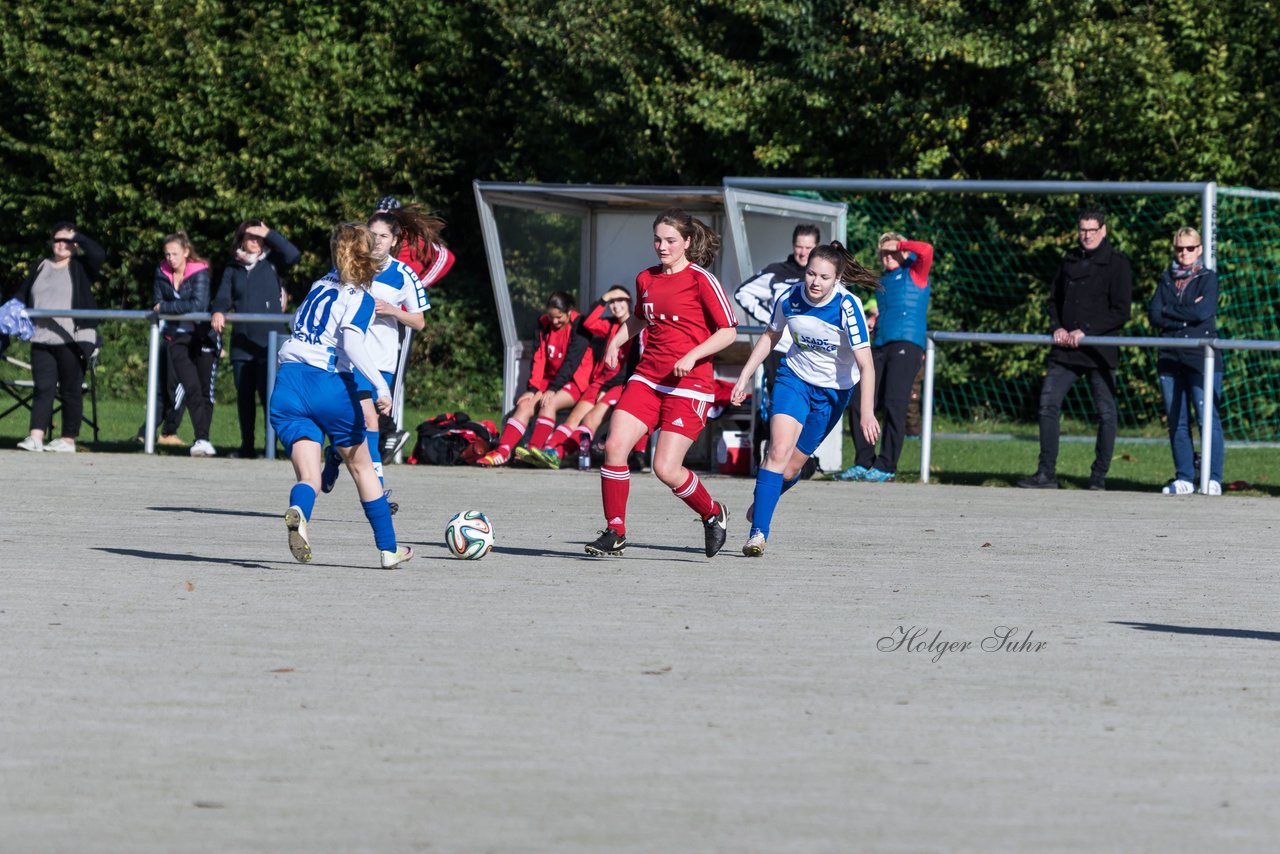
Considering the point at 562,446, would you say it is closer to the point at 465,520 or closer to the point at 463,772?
the point at 465,520

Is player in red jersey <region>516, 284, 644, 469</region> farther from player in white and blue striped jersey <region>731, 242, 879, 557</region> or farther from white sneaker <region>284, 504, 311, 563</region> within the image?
white sneaker <region>284, 504, 311, 563</region>

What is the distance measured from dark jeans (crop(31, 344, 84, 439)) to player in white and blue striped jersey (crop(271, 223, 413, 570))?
311 inches

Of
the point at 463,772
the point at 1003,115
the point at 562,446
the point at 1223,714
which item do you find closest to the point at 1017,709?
the point at 1223,714

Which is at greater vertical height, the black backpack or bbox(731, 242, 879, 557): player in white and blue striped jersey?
bbox(731, 242, 879, 557): player in white and blue striped jersey

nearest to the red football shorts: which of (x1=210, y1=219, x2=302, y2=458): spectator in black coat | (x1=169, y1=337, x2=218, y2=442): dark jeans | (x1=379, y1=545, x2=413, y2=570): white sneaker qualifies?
(x1=379, y1=545, x2=413, y2=570): white sneaker

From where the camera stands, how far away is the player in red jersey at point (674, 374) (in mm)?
9898

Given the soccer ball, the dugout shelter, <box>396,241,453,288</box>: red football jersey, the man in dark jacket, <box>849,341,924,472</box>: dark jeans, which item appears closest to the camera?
the soccer ball

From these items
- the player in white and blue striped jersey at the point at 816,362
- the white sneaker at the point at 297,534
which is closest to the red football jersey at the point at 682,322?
the player in white and blue striped jersey at the point at 816,362

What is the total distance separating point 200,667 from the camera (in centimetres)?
647

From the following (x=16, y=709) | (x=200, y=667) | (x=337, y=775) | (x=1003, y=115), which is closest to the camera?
(x=337, y=775)

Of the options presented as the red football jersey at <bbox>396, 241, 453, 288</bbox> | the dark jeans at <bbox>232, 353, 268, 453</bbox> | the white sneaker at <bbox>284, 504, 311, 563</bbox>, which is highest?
the red football jersey at <bbox>396, 241, 453, 288</bbox>

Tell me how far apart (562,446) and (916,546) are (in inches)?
245

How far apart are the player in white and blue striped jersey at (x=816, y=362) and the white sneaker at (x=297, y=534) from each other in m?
2.40

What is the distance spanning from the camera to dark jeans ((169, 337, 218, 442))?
Result: 653 inches
